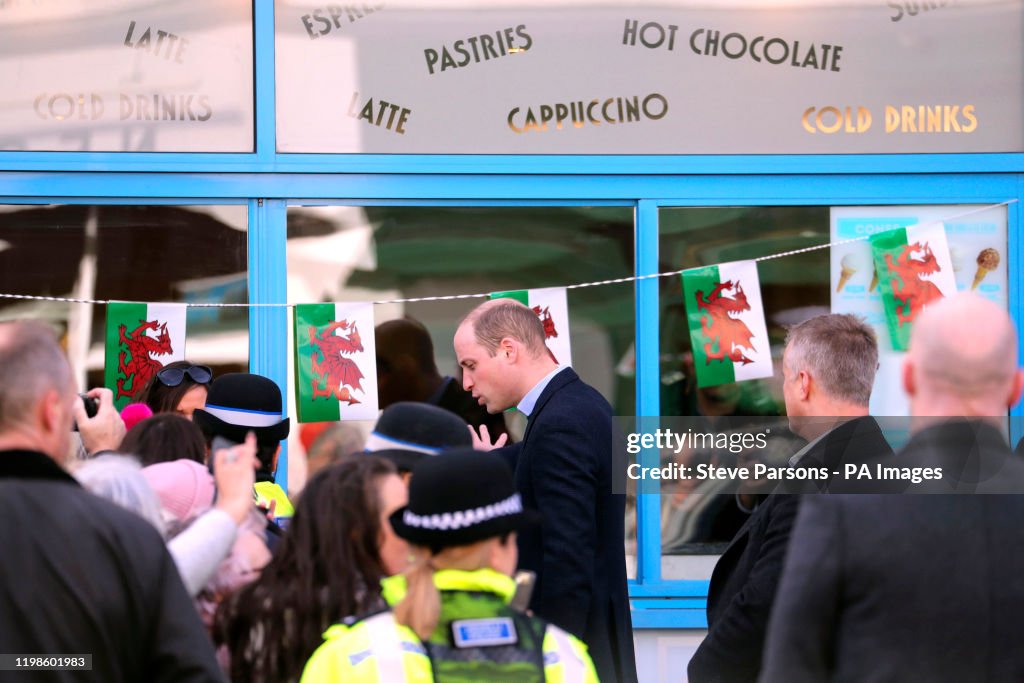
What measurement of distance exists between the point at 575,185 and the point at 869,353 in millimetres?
2289

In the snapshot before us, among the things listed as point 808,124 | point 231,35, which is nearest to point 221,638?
point 231,35

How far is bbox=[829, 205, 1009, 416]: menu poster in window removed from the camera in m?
5.75

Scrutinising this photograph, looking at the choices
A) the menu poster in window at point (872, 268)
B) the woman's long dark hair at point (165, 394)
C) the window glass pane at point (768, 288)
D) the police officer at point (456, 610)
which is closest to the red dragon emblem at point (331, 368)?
the woman's long dark hair at point (165, 394)

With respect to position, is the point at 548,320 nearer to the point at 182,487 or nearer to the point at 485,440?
the point at 485,440

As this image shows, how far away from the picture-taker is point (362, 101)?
5652 mm

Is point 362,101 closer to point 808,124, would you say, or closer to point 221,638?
point 808,124

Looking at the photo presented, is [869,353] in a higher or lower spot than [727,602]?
higher

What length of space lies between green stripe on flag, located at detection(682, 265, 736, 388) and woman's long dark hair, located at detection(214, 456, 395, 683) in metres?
2.86

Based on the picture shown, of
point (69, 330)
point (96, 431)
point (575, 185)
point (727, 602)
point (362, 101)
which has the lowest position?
point (727, 602)

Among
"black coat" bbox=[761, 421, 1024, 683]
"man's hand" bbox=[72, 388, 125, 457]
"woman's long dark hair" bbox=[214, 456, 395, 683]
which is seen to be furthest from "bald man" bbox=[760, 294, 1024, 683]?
"man's hand" bbox=[72, 388, 125, 457]

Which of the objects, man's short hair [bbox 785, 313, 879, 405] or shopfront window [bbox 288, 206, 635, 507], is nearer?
man's short hair [bbox 785, 313, 879, 405]

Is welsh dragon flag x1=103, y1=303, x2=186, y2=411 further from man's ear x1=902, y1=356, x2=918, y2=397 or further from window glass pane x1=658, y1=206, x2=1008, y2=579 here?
man's ear x1=902, y1=356, x2=918, y2=397

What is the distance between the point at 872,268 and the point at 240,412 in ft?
10.4

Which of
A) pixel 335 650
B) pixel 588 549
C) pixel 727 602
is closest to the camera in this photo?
pixel 335 650
